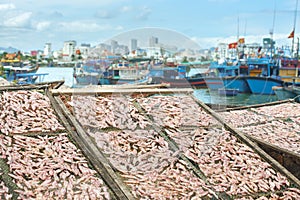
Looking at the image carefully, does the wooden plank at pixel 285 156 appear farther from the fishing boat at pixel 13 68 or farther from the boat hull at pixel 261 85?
the boat hull at pixel 261 85

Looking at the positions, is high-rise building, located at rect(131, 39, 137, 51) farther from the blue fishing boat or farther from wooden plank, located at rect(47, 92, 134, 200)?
the blue fishing boat

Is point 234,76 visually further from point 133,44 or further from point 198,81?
point 133,44

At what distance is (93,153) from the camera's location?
11.4 feet

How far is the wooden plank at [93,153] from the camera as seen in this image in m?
3.06

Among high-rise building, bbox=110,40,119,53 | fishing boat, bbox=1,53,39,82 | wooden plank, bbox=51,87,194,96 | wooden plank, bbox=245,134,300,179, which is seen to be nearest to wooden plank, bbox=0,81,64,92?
wooden plank, bbox=51,87,194,96

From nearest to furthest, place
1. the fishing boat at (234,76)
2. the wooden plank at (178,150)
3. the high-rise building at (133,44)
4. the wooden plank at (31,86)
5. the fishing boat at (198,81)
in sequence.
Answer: the wooden plank at (178,150)
the high-rise building at (133,44)
the wooden plank at (31,86)
the fishing boat at (198,81)
the fishing boat at (234,76)

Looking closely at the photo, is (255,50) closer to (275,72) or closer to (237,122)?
(275,72)

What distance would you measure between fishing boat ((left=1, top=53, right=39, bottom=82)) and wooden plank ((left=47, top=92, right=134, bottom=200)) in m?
20.6

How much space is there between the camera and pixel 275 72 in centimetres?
2942

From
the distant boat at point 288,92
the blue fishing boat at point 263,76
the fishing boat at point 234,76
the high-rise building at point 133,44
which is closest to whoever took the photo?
the high-rise building at point 133,44

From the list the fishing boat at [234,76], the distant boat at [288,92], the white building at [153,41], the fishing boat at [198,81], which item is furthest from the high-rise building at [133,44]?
the fishing boat at [234,76]

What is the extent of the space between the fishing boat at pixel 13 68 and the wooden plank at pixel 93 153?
20.6 m

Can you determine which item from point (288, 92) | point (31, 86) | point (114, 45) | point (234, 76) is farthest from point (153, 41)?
point (234, 76)

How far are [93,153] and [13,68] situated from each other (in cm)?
2495
